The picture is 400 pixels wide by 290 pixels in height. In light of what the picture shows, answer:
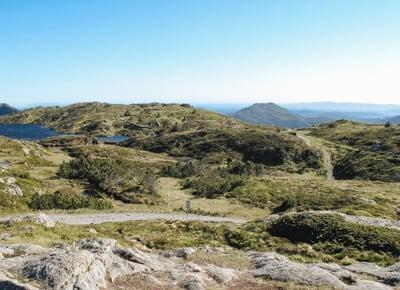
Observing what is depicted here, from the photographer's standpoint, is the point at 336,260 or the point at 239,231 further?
the point at 239,231

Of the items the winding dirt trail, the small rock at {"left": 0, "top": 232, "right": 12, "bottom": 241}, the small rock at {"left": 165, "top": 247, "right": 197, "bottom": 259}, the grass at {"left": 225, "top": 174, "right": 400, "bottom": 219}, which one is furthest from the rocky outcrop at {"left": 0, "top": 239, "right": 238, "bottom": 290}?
the winding dirt trail

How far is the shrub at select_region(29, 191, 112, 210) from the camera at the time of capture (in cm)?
5219

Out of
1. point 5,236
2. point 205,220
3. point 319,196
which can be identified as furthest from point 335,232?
point 319,196

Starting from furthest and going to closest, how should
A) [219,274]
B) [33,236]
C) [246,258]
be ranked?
[33,236], [246,258], [219,274]

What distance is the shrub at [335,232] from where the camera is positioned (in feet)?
105

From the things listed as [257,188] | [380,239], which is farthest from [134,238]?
[257,188]

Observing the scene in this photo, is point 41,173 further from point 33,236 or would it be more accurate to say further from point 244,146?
point 244,146

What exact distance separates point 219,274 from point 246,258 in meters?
4.91

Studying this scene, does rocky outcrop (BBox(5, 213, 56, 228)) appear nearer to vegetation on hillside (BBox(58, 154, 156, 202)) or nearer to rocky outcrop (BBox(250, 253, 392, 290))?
rocky outcrop (BBox(250, 253, 392, 290))

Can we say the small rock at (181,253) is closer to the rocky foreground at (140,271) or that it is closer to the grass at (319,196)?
the rocky foreground at (140,271)

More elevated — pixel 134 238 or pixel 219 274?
pixel 219 274

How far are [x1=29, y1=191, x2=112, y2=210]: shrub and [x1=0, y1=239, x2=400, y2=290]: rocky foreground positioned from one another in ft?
96.1

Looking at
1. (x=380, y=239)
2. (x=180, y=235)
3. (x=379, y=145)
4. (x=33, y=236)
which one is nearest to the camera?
(x=33, y=236)

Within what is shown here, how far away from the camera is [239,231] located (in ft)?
121
